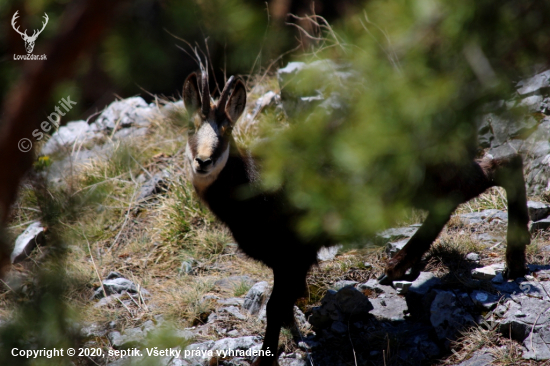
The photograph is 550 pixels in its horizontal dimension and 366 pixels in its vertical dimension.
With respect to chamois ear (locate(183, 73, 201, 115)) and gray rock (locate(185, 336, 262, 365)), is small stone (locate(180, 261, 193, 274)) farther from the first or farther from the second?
chamois ear (locate(183, 73, 201, 115))

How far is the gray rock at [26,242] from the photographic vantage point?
5500 millimetres

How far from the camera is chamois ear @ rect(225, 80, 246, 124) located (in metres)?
4.08

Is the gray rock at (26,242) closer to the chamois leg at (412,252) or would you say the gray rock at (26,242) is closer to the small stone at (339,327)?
the small stone at (339,327)

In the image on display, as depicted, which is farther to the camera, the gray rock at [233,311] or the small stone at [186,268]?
the small stone at [186,268]

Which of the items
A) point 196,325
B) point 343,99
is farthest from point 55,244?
point 196,325

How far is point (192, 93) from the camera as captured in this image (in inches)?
161

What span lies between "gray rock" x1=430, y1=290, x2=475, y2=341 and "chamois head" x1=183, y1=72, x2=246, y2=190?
213 centimetres

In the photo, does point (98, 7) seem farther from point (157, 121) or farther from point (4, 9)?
point (157, 121)

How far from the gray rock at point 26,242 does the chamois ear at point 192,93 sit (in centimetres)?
290

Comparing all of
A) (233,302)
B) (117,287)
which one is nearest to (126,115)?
(117,287)

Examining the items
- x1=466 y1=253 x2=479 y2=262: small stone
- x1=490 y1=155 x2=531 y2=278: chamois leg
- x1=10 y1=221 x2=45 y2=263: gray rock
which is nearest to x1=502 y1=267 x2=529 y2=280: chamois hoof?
x1=490 y1=155 x2=531 y2=278: chamois leg

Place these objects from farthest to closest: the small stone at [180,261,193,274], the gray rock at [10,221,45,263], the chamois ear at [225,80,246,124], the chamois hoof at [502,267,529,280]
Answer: the gray rock at [10,221,45,263] < the small stone at [180,261,193,274] < the chamois ear at [225,80,246,124] < the chamois hoof at [502,267,529,280]

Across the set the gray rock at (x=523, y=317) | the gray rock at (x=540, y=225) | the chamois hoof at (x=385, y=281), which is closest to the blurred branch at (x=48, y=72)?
the gray rock at (x=523, y=317)

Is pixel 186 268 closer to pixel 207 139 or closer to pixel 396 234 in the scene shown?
pixel 207 139
